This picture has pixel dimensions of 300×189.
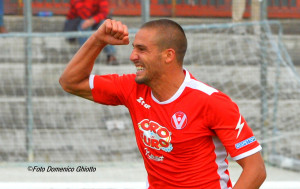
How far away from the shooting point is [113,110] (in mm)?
9062

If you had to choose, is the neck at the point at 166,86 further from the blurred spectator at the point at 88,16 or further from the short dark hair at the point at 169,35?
the blurred spectator at the point at 88,16

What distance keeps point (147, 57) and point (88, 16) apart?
5.18 m

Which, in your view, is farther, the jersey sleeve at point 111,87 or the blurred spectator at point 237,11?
the blurred spectator at point 237,11

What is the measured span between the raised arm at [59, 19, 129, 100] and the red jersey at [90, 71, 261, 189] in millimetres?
372

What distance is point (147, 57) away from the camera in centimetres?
406

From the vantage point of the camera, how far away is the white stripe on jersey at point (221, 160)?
13.4 ft

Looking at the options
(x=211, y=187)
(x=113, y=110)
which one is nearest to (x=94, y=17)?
(x=113, y=110)

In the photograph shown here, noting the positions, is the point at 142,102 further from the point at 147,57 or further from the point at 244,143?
the point at 244,143

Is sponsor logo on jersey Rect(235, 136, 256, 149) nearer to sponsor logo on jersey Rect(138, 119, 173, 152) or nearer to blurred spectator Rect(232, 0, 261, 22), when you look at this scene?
sponsor logo on jersey Rect(138, 119, 173, 152)

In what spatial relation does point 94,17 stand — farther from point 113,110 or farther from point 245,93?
point 245,93

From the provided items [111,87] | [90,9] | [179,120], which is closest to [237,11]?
[90,9]

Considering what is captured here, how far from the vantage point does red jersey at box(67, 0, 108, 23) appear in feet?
29.5

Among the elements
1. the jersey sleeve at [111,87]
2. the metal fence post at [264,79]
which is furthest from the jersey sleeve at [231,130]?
the metal fence post at [264,79]

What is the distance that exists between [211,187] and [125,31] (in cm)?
112
